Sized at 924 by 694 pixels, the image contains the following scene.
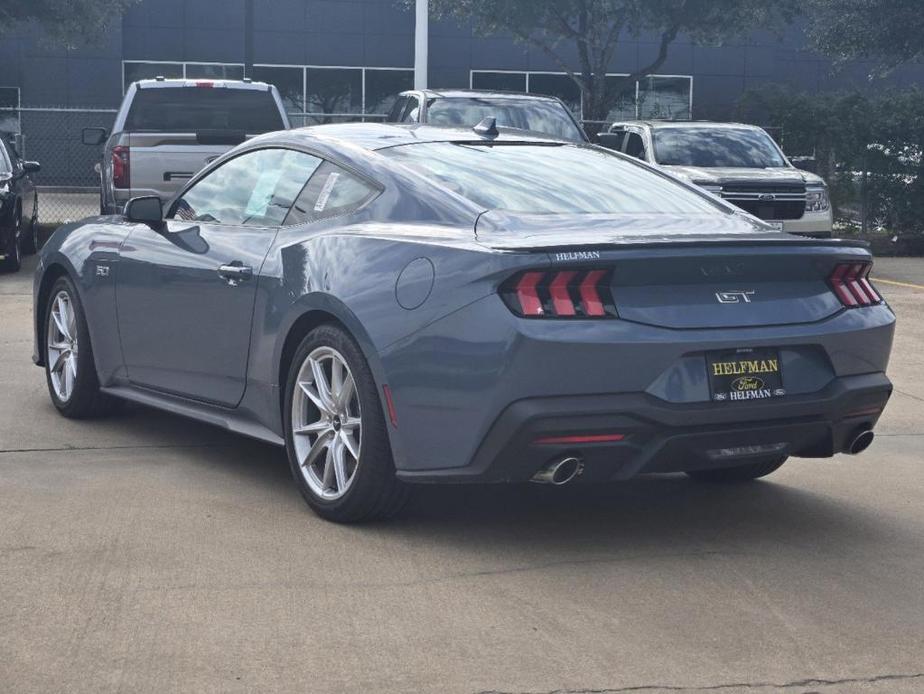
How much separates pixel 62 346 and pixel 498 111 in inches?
428

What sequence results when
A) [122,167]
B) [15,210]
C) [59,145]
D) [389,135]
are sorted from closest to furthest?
[389,135] → [122,167] → [15,210] → [59,145]

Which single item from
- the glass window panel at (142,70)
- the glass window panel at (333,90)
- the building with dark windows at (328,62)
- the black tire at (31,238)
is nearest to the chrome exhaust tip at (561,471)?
the black tire at (31,238)

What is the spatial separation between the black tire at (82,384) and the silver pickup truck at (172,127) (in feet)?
23.4

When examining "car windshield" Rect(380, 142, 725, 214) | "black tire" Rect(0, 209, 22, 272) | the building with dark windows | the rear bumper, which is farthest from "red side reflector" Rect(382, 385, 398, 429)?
the building with dark windows

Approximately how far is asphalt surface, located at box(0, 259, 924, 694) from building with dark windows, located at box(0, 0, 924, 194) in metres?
29.5

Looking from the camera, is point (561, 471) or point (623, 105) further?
point (623, 105)

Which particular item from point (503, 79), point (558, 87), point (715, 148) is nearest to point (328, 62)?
point (503, 79)

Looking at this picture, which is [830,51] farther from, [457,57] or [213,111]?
[213,111]

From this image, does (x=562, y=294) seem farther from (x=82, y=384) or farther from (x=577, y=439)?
(x=82, y=384)

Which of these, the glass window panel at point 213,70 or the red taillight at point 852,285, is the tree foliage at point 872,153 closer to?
the red taillight at point 852,285

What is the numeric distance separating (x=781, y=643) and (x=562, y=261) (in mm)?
1400

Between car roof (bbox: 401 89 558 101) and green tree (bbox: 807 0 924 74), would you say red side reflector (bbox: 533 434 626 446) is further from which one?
green tree (bbox: 807 0 924 74)

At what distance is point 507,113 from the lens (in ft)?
59.7

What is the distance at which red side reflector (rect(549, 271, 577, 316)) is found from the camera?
201 inches
